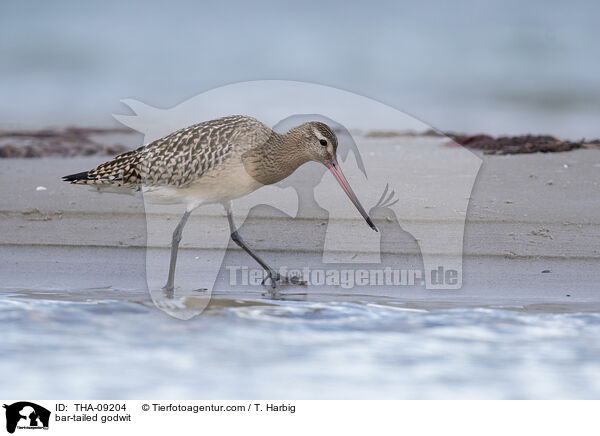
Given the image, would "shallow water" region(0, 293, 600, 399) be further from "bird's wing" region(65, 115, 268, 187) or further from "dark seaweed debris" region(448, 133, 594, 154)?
"dark seaweed debris" region(448, 133, 594, 154)

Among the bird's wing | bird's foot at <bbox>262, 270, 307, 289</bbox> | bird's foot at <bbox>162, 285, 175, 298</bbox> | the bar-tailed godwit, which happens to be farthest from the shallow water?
the bird's wing

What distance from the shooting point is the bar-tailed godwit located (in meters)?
6.73

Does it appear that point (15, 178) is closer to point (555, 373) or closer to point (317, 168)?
point (317, 168)

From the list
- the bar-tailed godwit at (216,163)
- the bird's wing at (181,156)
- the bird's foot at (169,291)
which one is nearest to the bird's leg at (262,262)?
the bar-tailed godwit at (216,163)

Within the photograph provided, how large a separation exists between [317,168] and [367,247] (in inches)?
107

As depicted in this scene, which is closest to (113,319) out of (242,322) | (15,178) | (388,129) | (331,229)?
(242,322)

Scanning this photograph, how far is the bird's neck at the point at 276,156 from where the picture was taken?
6.84m

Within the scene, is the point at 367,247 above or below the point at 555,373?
above

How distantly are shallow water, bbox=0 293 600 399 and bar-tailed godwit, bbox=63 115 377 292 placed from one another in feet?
3.15

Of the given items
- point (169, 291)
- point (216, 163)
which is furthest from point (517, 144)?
point (169, 291)

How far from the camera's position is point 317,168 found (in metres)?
9.85
